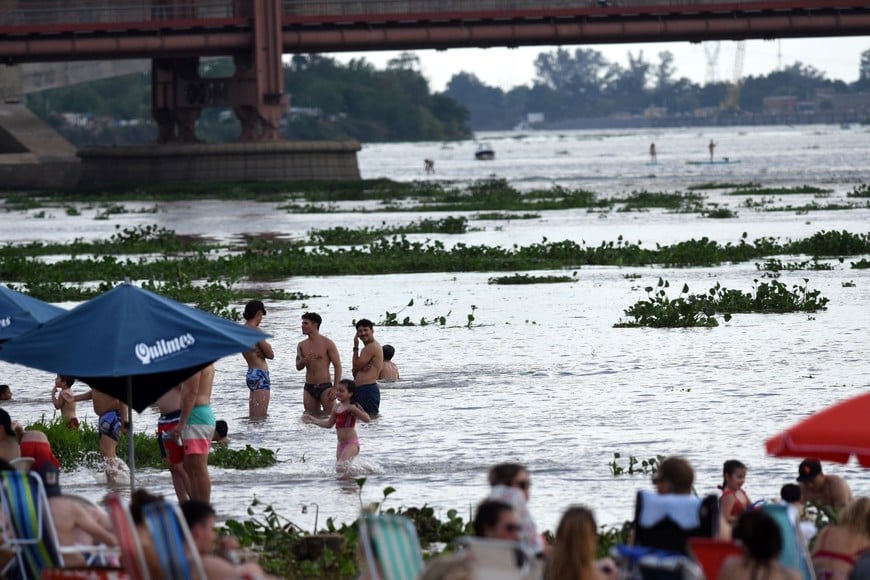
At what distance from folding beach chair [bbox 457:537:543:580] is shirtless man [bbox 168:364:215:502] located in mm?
6022

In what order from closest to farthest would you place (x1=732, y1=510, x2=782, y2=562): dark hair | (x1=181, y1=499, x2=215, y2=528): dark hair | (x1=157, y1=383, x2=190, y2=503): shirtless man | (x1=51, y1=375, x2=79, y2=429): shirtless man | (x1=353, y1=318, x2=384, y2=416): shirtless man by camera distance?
1. (x1=732, y1=510, x2=782, y2=562): dark hair
2. (x1=181, y1=499, x2=215, y2=528): dark hair
3. (x1=157, y1=383, x2=190, y2=503): shirtless man
4. (x1=51, y1=375, x2=79, y2=429): shirtless man
5. (x1=353, y1=318, x2=384, y2=416): shirtless man

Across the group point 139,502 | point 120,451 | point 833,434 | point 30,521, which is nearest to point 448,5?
point 120,451

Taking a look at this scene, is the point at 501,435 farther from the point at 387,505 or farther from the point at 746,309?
the point at 746,309

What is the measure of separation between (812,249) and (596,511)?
84.2 ft

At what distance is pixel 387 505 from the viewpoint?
1406 cm

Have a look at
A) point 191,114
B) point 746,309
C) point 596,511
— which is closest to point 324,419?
point 596,511

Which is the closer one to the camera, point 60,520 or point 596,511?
point 60,520

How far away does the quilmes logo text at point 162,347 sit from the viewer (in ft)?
38.5

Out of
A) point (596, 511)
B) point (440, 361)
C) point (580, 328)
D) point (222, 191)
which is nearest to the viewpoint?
point (596, 511)

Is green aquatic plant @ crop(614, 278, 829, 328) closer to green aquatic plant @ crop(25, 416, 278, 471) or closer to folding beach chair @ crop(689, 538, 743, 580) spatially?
green aquatic plant @ crop(25, 416, 278, 471)

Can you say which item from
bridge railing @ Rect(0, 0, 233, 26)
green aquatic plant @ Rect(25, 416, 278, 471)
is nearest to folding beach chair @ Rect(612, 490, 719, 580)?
green aquatic plant @ Rect(25, 416, 278, 471)

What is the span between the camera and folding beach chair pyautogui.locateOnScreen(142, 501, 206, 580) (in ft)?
28.1

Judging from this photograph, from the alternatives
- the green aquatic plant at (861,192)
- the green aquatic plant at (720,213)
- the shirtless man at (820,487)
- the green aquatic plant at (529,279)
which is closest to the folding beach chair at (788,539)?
the shirtless man at (820,487)

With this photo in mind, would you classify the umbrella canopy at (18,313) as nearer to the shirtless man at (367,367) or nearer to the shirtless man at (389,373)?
the shirtless man at (367,367)
